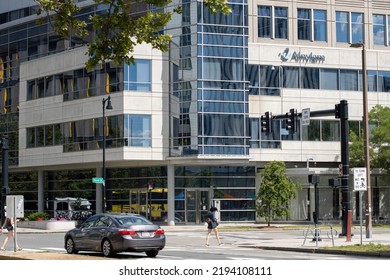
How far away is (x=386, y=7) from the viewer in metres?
62.1

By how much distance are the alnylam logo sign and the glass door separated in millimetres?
12534

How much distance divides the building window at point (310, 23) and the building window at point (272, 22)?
1.29 meters

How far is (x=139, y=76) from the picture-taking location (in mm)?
54594

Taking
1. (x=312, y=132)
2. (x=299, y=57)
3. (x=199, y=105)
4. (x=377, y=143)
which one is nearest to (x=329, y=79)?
(x=299, y=57)

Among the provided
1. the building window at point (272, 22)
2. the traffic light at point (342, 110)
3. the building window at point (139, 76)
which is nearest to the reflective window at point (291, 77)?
the building window at point (272, 22)

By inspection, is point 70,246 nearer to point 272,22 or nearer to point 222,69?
point 222,69

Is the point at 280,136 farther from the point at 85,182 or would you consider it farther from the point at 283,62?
the point at 85,182

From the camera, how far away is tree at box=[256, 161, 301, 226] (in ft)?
170

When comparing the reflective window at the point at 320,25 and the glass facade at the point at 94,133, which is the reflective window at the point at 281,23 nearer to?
the reflective window at the point at 320,25

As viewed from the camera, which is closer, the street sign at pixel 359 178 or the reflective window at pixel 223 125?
the street sign at pixel 359 178

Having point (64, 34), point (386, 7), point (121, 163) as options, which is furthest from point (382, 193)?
point (64, 34)

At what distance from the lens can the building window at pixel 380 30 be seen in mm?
61625

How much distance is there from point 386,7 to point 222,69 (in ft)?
56.2

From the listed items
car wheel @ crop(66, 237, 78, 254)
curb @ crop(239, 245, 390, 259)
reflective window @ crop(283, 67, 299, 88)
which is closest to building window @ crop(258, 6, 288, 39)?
reflective window @ crop(283, 67, 299, 88)
